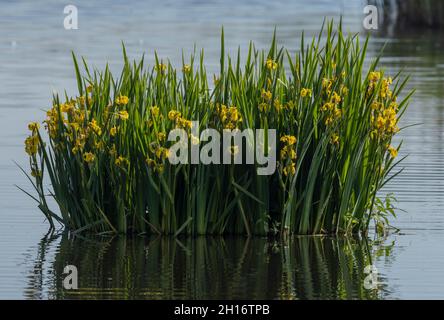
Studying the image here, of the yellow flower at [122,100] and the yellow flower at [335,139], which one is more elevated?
the yellow flower at [122,100]

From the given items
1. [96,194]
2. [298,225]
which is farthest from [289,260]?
[96,194]

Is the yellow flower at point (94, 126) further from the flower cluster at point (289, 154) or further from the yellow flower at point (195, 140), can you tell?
the flower cluster at point (289, 154)

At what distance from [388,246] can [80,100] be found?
7.85 ft

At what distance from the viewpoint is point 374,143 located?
33.9 ft

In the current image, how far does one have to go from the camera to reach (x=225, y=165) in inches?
395

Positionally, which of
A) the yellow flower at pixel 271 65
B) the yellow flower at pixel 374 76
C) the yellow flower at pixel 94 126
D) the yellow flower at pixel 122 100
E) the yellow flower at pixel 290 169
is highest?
the yellow flower at pixel 271 65

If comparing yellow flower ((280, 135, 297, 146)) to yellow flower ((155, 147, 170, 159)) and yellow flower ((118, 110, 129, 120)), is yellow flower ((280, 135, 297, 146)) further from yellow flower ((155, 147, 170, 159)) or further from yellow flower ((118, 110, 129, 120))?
yellow flower ((118, 110, 129, 120))

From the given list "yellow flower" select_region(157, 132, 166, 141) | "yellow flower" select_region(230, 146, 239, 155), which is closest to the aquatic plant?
"yellow flower" select_region(157, 132, 166, 141)

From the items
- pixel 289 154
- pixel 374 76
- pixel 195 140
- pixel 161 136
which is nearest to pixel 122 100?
pixel 161 136

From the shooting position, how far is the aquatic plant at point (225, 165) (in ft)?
32.8

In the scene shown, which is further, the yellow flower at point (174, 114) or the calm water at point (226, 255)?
the yellow flower at point (174, 114)

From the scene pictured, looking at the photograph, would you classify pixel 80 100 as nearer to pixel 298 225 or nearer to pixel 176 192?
pixel 176 192

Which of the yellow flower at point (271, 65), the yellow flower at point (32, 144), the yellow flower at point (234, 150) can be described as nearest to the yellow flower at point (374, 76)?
the yellow flower at point (271, 65)

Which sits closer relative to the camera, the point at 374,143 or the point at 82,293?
the point at 82,293
